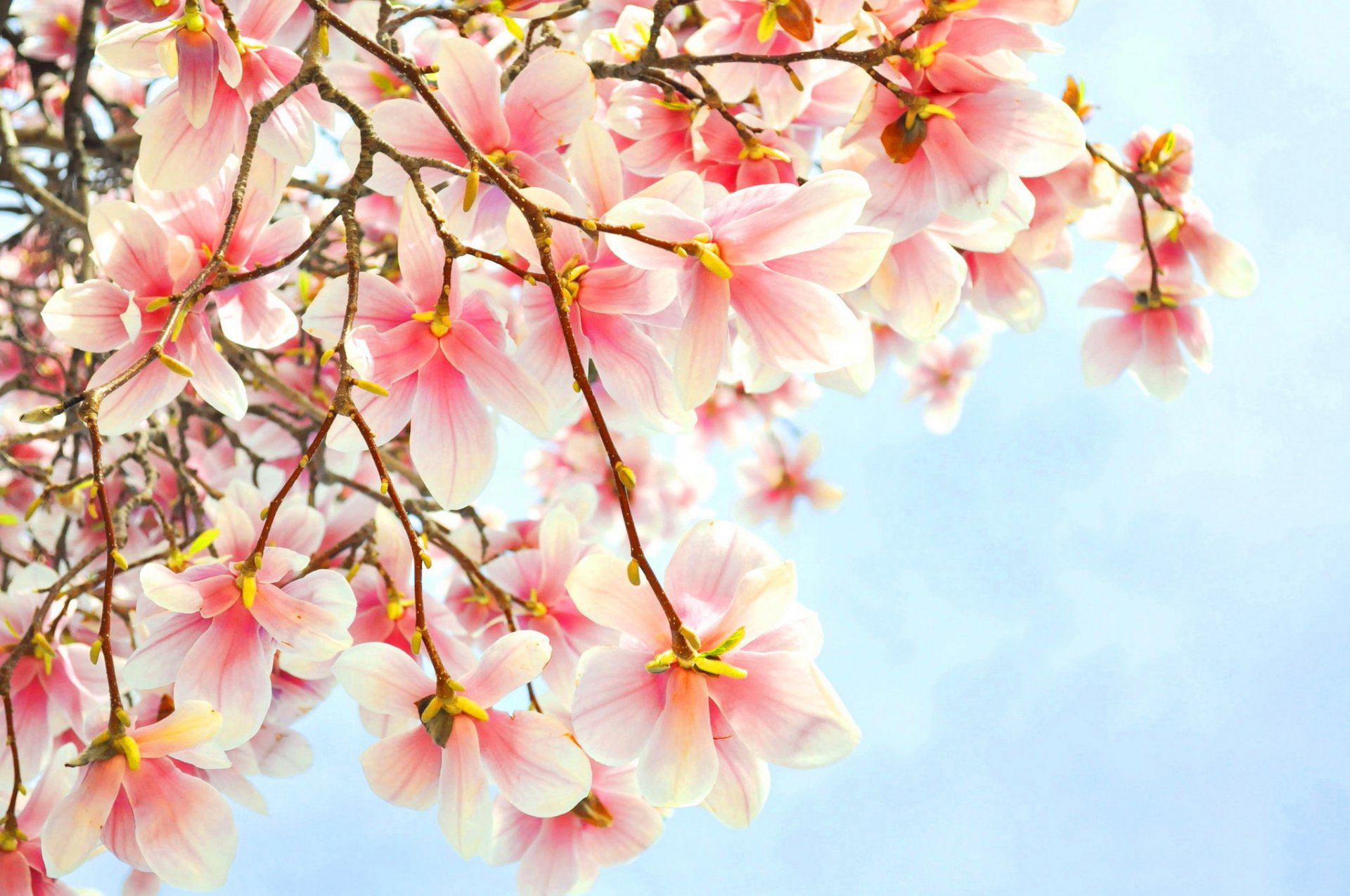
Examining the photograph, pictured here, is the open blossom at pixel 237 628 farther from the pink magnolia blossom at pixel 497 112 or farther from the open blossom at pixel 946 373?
the open blossom at pixel 946 373

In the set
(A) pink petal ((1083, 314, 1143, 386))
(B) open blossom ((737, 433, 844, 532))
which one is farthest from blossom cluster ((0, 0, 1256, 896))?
(B) open blossom ((737, 433, 844, 532))

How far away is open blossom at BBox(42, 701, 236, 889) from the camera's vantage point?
2.21 ft

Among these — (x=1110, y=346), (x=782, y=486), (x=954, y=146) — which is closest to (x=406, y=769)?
(x=954, y=146)

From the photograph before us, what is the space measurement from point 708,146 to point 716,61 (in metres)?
0.09

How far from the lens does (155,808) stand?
0.70 m

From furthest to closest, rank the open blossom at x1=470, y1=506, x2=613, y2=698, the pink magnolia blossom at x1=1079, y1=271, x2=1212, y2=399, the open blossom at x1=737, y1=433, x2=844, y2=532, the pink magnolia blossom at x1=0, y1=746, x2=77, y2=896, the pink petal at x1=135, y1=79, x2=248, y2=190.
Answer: the open blossom at x1=737, y1=433, x2=844, y2=532 → the pink magnolia blossom at x1=1079, y1=271, x2=1212, y2=399 → the open blossom at x1=470, y1=506, x2=613, y2=698 → the pink magnolia blossom at x1=0, y1=746, x2=77, y2=896 → the pink petal at x1=135, y1=79, x2=248, y2=190

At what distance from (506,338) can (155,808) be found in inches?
16.1

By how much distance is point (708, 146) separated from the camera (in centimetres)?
91

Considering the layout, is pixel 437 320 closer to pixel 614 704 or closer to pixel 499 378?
pixel 499 378

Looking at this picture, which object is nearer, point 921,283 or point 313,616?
point 313,616

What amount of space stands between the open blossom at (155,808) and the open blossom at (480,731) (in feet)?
0.37

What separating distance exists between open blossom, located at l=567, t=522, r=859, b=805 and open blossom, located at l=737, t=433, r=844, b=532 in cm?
182

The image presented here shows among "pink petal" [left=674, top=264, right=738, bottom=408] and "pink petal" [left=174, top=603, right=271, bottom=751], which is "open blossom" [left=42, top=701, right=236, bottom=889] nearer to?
"pink petal" [left=174, top=603, right=271, bottom=751]

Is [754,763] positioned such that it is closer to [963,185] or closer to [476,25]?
[963,185]
